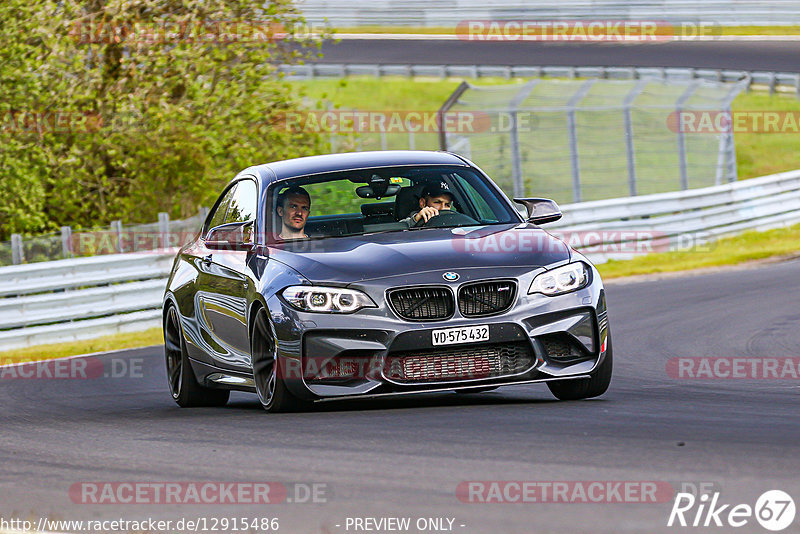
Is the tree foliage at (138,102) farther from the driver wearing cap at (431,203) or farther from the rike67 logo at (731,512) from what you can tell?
the rike67 logo at (731,512)

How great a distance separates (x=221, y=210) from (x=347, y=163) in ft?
4.60

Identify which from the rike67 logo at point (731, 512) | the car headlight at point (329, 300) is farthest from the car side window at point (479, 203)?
the rike67 logo at point (731, 512)

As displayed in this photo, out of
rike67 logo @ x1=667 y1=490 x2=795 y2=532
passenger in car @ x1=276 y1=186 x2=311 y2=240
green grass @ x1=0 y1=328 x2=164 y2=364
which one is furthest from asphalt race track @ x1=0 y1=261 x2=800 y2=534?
green grass @ x1=0 y1=328 x2=164 y2=364

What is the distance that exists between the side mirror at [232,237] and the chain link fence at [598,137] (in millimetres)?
14841

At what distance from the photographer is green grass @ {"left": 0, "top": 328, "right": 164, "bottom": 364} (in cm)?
1661

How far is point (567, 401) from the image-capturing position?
872 cm

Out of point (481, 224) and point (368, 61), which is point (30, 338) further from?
point (368, 61)

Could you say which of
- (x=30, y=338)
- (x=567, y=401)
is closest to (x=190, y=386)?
(x=567, y=401)

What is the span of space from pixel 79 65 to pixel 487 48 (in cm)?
2208

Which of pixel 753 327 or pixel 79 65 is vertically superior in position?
pixel 79 65

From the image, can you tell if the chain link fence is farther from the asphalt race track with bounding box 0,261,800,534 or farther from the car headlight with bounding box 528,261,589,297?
the car headlight with bounding box 528,261,589,297

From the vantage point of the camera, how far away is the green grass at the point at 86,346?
16.6m

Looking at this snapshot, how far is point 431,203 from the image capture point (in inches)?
378

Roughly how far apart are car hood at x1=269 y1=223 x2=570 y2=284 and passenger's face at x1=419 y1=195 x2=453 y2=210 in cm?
41
